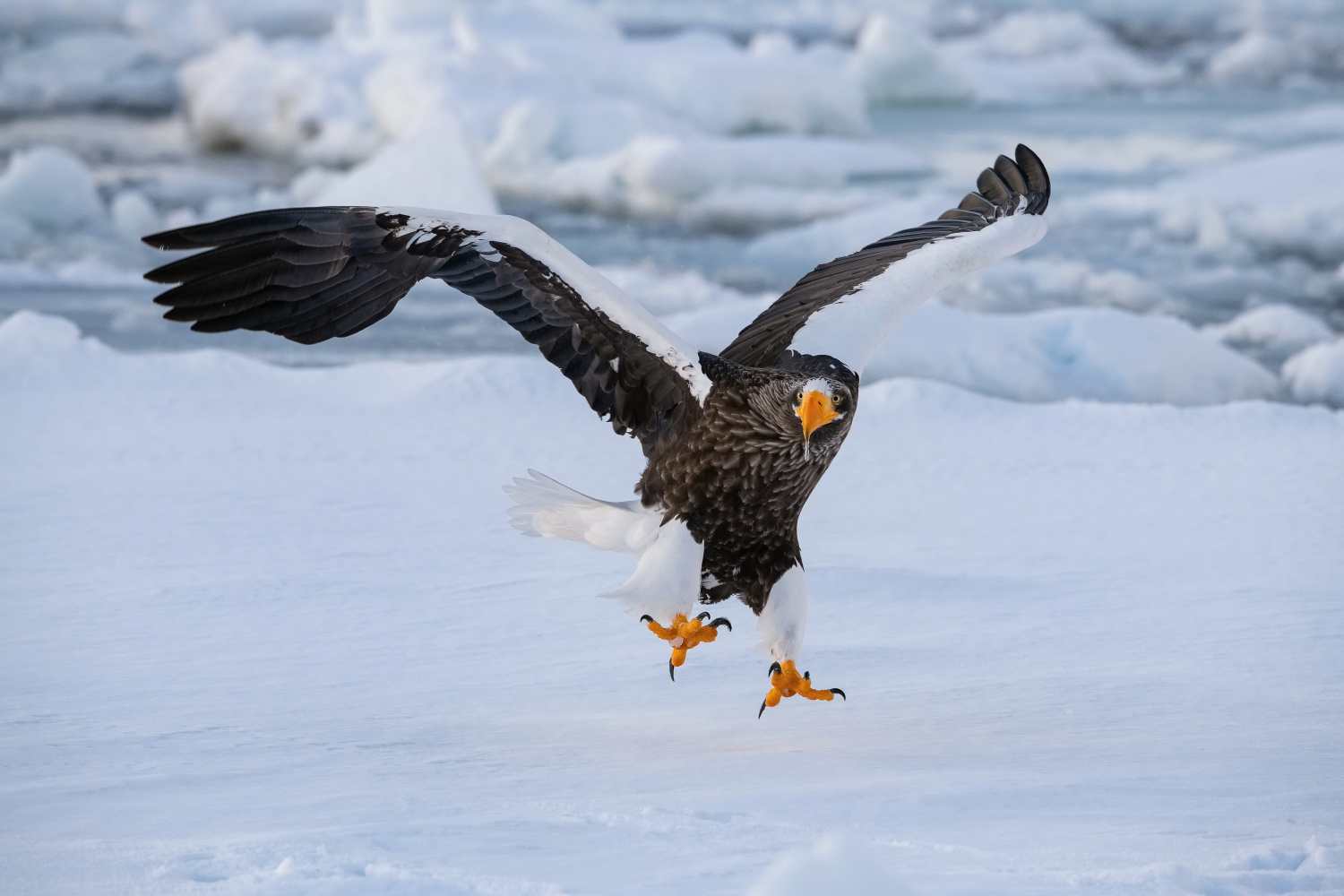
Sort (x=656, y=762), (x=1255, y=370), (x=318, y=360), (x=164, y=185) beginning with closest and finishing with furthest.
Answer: (x=656, y=762)
(x=1255, y=370)
(x=318, y=360)
(x=164, y=185)

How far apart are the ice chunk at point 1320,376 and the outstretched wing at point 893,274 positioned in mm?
3324

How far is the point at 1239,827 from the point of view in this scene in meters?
3.00

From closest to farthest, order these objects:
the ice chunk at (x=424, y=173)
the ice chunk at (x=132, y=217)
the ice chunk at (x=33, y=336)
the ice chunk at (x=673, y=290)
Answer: the ice chunk at (x=33, y=336)
the ice chunk at (x=673, y=290)
the ice chunk at (x=424, y=173)
the ice chunk at (x=132, y=217)

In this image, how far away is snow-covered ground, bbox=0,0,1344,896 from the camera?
2.92m

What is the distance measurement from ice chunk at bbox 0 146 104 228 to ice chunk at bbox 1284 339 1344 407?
6730mm

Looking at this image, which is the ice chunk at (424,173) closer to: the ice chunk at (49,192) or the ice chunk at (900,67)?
the ice chunk at (49,192)

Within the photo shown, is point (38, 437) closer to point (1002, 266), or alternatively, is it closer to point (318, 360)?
point (318, 360)

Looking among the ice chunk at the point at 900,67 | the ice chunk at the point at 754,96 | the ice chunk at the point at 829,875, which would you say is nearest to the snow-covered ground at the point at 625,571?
the ice chunk at the point at 829,875

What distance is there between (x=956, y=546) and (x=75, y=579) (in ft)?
8.39

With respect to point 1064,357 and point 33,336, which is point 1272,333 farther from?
point 33,336

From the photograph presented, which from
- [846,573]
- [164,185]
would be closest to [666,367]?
[846,573]

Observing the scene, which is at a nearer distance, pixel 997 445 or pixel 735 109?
pixel 997 445

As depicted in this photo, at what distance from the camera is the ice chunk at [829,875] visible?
7.27 feet

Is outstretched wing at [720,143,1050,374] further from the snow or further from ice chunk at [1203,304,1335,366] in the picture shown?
ice chunk at [1203,304,1335,366]
